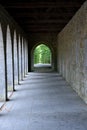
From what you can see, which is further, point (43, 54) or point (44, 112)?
point (43, 54)

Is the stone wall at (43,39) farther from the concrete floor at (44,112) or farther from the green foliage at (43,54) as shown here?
the green foliage at (43,54)

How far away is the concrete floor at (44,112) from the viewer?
5.64 meters

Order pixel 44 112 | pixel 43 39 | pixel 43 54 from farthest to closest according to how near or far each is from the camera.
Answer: pixel 43 54, pixel 43 39, pixel 44 112

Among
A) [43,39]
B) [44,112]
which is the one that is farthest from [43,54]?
[44,112]

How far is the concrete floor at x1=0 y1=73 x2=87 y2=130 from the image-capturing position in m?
5.64

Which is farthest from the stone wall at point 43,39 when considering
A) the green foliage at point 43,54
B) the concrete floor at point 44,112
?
the green foliage at point 43,54

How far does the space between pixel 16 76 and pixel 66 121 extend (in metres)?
6.92

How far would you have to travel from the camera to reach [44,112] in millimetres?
6828

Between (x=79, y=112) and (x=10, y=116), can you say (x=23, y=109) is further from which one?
(x=79, y=112)

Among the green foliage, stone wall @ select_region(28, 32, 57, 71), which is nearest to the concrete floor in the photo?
stone wall @ select_region(28, 32, 57, 71)

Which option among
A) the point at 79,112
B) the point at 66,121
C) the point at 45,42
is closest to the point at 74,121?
the point at 66,121

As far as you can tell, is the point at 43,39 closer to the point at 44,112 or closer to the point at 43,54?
the point at 44,112

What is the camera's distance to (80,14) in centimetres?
904

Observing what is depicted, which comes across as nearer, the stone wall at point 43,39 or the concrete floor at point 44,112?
the concrete floor at point 44,112
